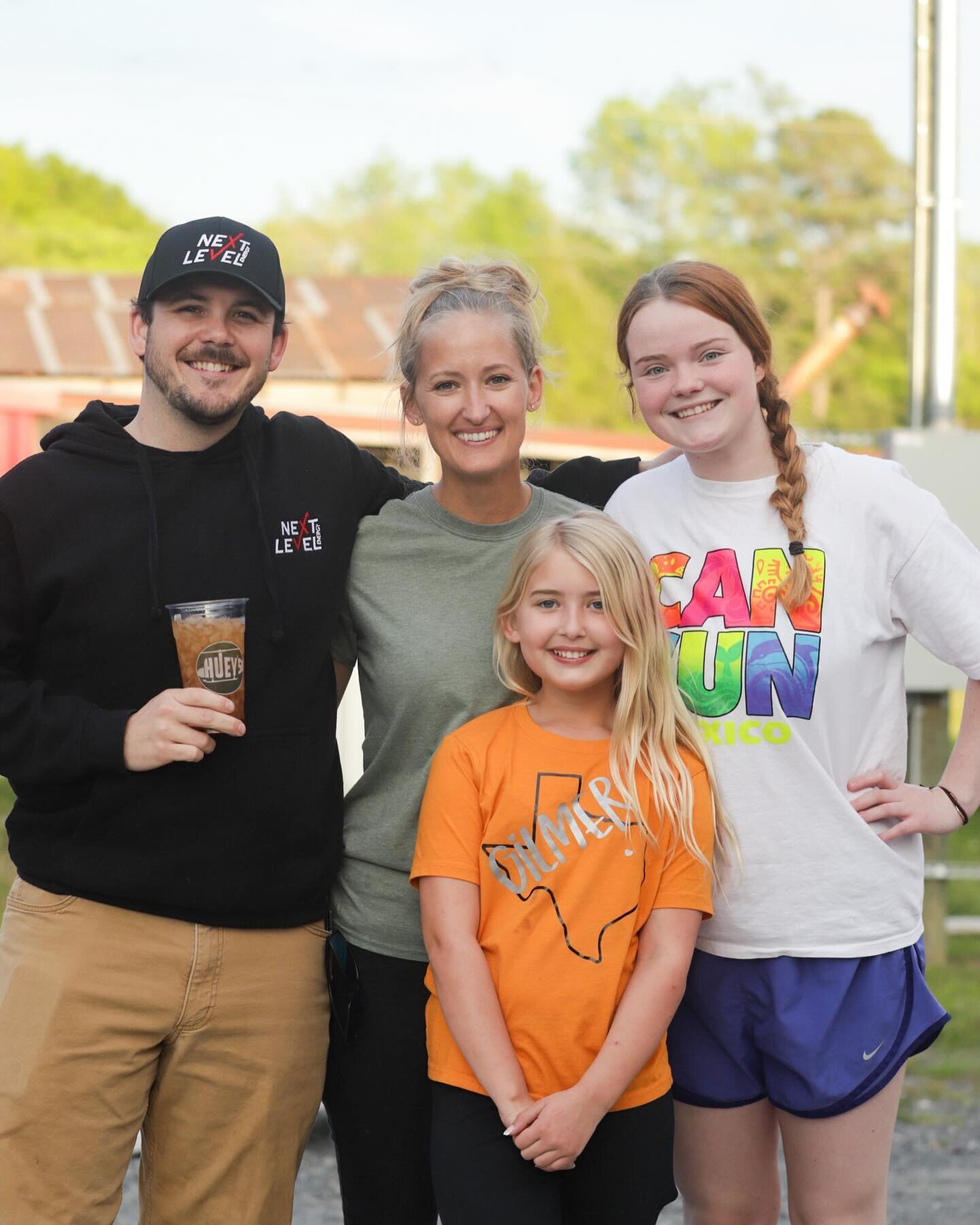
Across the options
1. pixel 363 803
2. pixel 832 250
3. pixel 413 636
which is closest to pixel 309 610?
pixel 413 636

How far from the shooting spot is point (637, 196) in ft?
155

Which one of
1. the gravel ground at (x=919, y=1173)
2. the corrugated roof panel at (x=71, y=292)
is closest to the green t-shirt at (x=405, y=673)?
the gravel ground at (x=919, y=1173)

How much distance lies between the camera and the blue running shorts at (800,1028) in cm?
263

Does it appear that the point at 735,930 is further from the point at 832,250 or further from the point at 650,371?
the point at 832,250

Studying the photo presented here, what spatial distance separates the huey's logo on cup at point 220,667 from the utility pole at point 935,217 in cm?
470

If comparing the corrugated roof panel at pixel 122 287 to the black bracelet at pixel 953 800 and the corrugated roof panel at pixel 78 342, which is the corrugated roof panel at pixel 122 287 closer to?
the corrugated roof panel at pixel 78 342

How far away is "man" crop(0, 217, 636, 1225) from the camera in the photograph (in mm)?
2631

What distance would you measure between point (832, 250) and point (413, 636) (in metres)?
46.6

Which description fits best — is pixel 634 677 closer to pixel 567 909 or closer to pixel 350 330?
pixel 567 909

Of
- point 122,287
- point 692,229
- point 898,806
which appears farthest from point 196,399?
point 692,229

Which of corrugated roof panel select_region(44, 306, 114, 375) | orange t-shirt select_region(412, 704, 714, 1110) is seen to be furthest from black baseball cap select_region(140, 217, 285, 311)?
corrugated roof panel select_region(44, 306, 114, 375)

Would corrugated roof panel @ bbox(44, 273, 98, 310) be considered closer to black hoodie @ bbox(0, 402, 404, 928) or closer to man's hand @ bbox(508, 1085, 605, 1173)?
black hoodie @ bbox(0, 402, 404, 928)

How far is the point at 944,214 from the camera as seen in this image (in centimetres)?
661

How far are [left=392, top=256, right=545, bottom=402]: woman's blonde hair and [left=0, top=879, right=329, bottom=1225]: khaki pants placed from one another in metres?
1.21
